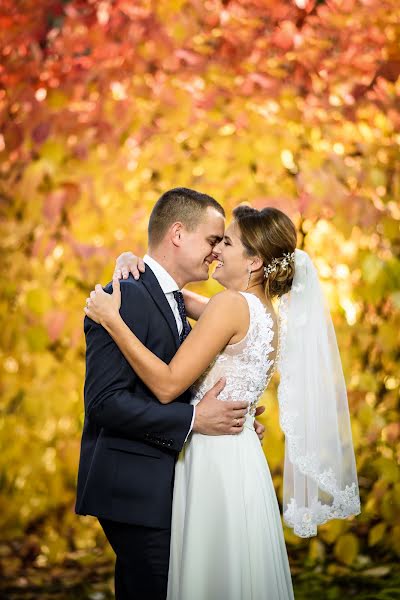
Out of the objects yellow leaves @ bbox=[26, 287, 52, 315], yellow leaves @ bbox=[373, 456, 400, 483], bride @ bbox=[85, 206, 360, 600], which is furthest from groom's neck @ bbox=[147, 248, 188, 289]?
yellow leaves @ bbox=[373, 456, 400, 483]

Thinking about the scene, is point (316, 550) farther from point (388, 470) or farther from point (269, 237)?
point (269, 237)

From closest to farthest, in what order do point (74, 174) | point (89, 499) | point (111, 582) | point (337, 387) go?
point (89, 499) < point (337, 387) < point (74, 174) < point (111, 582)

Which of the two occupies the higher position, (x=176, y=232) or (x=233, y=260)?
(x=176, y=232)

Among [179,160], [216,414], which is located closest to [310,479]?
[216,414]

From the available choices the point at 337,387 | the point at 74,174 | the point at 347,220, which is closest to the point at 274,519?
the point at 337,387

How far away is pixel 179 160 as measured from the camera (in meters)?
4.04

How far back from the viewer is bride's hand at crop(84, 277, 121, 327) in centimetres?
253

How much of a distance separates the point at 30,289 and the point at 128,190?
0.71m

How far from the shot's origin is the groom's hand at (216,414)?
8.75ft

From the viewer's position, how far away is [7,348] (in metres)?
4.05

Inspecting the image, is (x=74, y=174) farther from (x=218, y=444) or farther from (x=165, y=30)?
(x=218, y=444)

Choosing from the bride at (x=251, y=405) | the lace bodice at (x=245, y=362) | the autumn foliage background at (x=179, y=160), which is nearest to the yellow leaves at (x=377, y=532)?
the autumn foliage background at (x=179, y=160)

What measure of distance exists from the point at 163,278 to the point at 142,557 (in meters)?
0.95

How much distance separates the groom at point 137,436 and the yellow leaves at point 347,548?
172 cm
